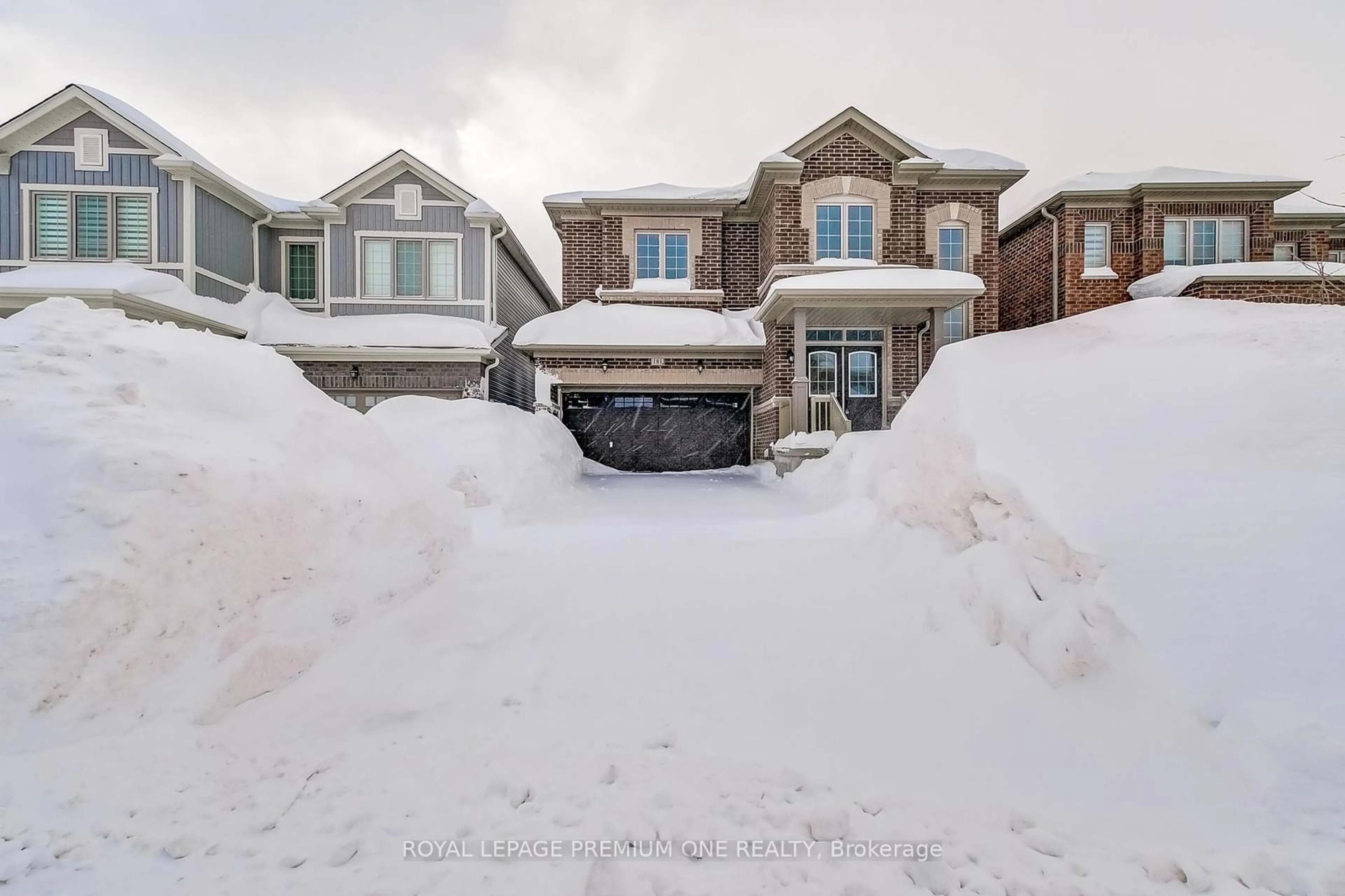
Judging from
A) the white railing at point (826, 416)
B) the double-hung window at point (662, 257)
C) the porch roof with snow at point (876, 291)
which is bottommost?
the white railing at point (826, 416)

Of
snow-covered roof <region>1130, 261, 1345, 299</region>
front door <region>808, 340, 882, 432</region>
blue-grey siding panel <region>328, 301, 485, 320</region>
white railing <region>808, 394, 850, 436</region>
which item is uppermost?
snow-covered roof <region>1130, 261, 1345, 299</region>

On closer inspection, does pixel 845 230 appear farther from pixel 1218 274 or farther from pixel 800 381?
pixel 1218 274

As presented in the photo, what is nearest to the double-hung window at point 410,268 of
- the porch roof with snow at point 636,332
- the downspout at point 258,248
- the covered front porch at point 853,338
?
the downspout at point 258,248

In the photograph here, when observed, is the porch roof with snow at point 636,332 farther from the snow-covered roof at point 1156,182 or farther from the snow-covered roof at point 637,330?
the snow-covered roof at point 1156,182

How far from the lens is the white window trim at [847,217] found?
1482 cm

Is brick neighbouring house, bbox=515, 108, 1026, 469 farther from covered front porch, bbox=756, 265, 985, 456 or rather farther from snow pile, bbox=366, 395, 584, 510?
snow pile, bbox=366, 395, 584, 510

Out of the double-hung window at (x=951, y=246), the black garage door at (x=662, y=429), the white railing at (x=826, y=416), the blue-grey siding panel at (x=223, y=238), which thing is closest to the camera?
the white railing at (x=826, y=416)

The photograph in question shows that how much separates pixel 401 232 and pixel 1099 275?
58.4 ft

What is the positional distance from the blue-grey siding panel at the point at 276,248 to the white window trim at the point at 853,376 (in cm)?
1344

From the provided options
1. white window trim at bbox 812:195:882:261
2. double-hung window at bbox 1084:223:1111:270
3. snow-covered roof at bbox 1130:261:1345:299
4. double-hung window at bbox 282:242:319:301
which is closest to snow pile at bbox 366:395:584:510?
double-hung window at bbox 282:242:319:301

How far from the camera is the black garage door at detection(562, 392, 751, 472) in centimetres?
1606

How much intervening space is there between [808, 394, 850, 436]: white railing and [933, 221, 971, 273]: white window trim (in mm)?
6024

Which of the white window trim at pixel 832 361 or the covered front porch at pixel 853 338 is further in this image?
the white window trim at pixel 832 361

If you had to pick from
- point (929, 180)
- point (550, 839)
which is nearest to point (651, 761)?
point (550, 839)
